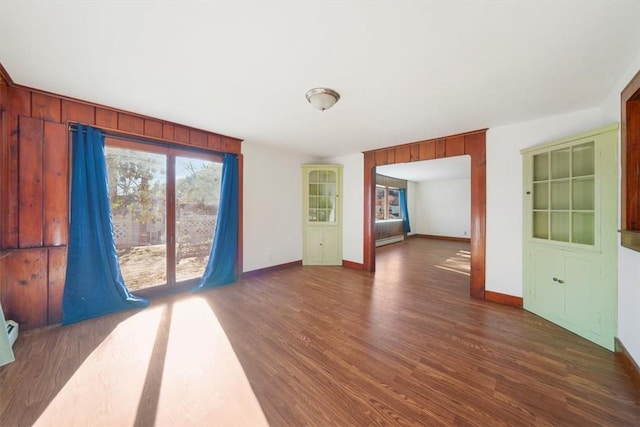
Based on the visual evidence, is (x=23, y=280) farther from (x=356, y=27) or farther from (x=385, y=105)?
(x=385, y=105)

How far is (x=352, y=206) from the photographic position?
481 cm

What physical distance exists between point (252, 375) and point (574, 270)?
3.22 m

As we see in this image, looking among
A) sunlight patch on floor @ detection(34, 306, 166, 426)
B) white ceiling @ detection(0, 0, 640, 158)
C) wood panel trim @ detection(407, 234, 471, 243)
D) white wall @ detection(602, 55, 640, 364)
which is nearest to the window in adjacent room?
wood panel trim @ detection(407, 234, 471, 243)

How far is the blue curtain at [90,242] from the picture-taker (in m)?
2.46

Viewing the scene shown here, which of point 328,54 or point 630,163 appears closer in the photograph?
point 328,54

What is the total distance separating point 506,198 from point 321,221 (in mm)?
3160

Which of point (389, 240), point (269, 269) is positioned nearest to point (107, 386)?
point (269, 269)

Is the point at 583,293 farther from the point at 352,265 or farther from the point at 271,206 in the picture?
the point at 271,206

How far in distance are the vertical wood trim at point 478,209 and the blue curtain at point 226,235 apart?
3590 mm

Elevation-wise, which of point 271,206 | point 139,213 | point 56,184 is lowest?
point 139,213

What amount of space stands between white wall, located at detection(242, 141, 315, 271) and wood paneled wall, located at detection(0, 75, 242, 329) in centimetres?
208

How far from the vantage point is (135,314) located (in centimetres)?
266

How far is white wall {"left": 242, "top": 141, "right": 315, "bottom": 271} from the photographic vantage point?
407 centimetres

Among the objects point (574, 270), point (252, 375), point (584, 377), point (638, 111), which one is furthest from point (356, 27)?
point (574, 270)
